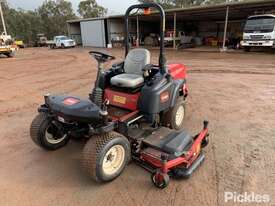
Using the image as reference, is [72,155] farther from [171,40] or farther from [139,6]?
[171,40]

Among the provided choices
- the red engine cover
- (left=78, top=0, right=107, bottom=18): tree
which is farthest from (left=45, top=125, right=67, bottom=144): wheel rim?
(left=78, top=0, right=107, bottom=18): tree

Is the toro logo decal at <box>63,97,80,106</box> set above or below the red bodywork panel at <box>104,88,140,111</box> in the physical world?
above

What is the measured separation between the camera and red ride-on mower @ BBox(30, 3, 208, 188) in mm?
2447

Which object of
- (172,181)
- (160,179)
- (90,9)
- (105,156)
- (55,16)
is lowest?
(172,181)

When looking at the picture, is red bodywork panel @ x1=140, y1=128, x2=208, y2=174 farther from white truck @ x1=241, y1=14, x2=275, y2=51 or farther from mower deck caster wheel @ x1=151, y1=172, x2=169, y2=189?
white truck @ x1=241, y1=14, x2=275, y2=51

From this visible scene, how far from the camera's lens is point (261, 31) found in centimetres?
1317

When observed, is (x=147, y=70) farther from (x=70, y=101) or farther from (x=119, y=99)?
(x=70, y=101)

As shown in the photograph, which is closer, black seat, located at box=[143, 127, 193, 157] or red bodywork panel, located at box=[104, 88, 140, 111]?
black seat, located at box=[143, 127, 193, 157]

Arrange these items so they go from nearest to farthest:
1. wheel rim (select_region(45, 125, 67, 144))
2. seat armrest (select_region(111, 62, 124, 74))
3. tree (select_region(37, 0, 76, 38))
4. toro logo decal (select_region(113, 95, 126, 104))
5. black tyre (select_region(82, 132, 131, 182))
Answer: black tyre (select_region(82, 132, 131, 182))
wheel rim (select_region(45, 125, 67, 144))
toro logo decal (select_region(113, 95, 126, 104))
seat armrest (select_region(111, 62, 124, 74))
tree (select_region(37, 0, 76, 38))

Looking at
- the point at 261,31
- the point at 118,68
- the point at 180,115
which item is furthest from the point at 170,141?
the point at 261,31

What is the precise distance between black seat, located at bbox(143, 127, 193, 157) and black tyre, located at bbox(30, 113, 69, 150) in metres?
1.24

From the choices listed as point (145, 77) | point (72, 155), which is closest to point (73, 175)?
point (72, 155)

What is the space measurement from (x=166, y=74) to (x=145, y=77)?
0.31 m

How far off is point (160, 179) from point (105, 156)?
61 centimetres
